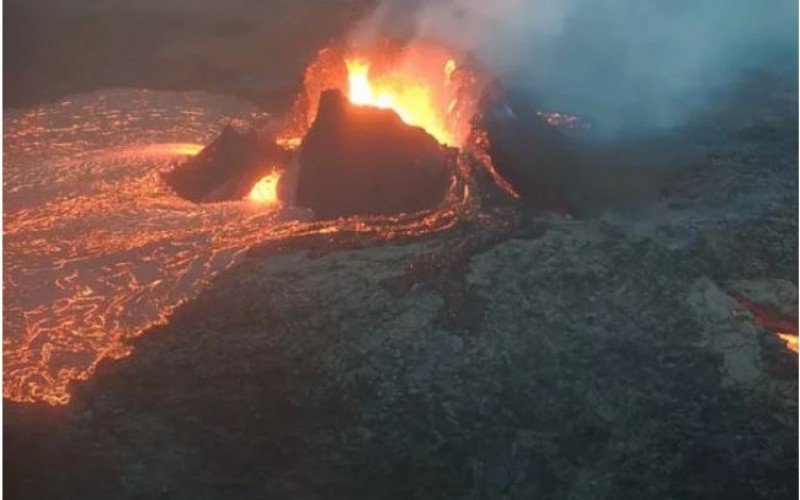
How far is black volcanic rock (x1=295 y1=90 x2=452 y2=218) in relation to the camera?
49.0ft

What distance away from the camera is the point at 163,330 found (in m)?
11.3

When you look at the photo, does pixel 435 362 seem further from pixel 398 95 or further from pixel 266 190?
pixel 398 95

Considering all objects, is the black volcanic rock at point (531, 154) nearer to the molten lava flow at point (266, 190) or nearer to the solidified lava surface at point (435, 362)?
the solidified lava surface at point (435, 362)

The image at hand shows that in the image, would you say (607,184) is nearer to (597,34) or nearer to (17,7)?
(597,34)

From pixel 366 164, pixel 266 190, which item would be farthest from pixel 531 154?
pixel 266 190

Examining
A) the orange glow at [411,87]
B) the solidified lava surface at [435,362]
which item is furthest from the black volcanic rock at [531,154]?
the solidified lava surface at [435,362]

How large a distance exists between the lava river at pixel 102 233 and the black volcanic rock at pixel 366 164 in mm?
637

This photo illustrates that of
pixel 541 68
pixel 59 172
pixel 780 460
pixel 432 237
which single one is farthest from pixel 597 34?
pixel 780 460

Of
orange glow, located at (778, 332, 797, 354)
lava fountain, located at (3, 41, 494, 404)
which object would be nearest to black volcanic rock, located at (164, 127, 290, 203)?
lava fountain, located at (3, 41, 494, 404)

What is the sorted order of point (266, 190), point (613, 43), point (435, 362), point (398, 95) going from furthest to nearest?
1. point (613, 43)
2. point (398, 95)
3. point (266, 190)
4. point (435, 362)

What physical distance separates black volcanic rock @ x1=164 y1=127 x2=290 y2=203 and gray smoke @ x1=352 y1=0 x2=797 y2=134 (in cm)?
598

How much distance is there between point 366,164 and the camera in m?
15.4

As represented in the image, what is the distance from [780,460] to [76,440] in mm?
8283

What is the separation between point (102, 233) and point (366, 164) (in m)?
4.94
